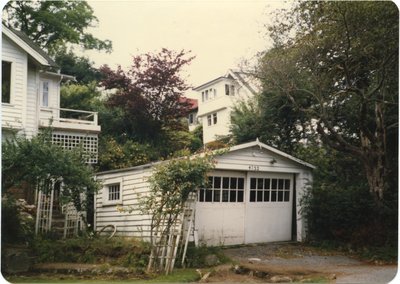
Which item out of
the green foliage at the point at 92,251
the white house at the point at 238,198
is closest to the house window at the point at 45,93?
the white house at the point at 238,198

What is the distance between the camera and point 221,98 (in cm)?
1369

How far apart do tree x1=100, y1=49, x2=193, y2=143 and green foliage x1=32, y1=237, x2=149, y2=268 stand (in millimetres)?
2659

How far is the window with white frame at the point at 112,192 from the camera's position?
13.3 m

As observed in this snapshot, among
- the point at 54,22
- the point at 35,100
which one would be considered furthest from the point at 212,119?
the point at 54,22

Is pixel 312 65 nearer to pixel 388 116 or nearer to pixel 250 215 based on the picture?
pixel 388 116

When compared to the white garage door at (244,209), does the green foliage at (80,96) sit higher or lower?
higher

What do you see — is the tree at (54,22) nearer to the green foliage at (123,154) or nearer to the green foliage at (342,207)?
the green foliage at (123,154)

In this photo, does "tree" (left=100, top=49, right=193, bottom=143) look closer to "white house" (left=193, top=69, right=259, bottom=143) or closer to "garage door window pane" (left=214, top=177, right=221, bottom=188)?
"white house" (left=193, top=69, right=259, bottom=143)

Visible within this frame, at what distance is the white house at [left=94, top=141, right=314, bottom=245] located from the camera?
12492 mm

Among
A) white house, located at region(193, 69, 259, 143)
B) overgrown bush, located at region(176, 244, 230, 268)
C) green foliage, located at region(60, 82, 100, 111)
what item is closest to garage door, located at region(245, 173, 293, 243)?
white house, located at region(193, 69, 259, 143)

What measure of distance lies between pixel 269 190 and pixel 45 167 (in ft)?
18.8

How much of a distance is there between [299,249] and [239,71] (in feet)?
15.2

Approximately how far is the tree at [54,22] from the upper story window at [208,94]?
260 centimetres

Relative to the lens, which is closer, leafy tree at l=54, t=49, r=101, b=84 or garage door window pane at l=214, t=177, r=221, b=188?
leafy tree at l=54, t=49, r=101, b=84
